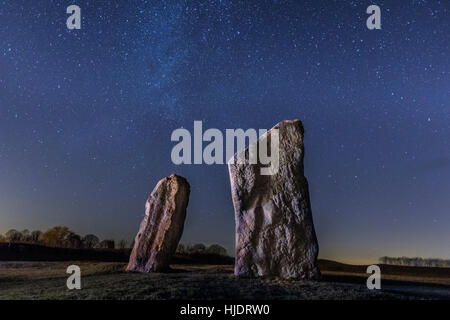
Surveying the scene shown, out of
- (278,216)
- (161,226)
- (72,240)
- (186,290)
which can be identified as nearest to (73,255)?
(72,240)

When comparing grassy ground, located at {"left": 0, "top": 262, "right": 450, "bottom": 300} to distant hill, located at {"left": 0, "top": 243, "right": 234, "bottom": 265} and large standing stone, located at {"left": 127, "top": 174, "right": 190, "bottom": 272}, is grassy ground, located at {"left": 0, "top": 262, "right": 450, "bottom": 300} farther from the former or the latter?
distant hill, located at {"left": 0, "top": 243, "right": 234, "bottom": 265}

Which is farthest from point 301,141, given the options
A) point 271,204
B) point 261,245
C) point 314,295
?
point 314,295

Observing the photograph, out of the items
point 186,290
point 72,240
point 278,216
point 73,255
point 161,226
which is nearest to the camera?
point 186,290

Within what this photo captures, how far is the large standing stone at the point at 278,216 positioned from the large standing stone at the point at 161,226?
2.38 metres

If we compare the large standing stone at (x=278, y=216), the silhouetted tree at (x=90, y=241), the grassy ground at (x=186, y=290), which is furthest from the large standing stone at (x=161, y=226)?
the silhouetted tree at (x=90, y=241)

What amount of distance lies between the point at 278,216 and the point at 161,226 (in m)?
4.77

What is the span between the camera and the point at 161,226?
56.7 ft

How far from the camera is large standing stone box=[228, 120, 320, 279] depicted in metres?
14.8

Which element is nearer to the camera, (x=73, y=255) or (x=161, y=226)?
(x=161, y=226)

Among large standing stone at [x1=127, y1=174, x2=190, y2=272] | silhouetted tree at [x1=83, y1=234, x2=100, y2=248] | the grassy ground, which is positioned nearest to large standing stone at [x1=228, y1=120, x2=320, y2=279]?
the grassy ground

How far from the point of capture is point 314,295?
11133 mm

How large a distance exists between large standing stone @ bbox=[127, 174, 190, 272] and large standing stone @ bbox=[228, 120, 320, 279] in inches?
93.7

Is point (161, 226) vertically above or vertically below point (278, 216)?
below

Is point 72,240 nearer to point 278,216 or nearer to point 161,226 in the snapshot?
point 161,226
